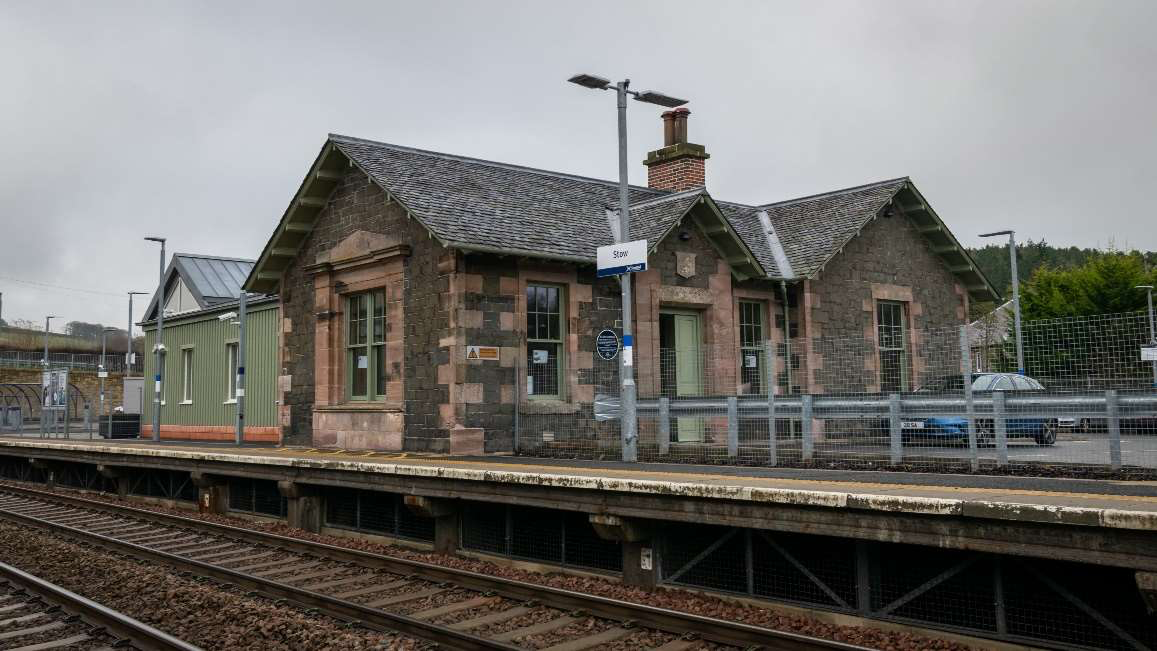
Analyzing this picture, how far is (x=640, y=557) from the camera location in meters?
9.55

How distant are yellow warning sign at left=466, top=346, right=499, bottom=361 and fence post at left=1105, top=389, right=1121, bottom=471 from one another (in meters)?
8.63

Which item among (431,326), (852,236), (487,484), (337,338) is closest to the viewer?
(487,484)

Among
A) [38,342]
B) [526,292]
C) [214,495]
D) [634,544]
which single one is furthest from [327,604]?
[38,342]

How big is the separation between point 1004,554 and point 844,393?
5.75m

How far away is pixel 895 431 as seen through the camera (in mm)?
11180

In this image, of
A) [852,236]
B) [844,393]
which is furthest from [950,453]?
[852,236]

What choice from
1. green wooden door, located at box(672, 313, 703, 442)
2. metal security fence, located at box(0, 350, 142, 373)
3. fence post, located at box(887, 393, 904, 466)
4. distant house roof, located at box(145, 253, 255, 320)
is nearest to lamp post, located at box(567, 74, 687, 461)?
green wooden door, located at box(672, 313, 703, 442)

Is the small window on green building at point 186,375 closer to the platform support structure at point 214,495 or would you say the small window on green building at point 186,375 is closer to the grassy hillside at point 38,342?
the platform support structure at point 214,495

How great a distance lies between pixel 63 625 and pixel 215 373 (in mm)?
18203

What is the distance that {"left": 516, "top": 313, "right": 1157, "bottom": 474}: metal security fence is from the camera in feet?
31.8

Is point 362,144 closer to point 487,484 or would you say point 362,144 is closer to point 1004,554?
point 487,484

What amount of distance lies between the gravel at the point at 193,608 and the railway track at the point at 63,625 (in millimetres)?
331

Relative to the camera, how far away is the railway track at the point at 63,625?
7754 millimetres

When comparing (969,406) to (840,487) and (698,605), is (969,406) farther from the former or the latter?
(698,605)
